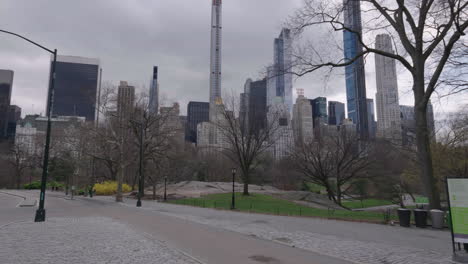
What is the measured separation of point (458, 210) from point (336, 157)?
29993 mm

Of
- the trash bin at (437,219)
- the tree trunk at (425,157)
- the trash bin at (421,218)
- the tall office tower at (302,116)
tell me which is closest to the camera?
the trash bin at (437,219)

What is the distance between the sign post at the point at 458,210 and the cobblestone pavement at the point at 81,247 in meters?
6.75

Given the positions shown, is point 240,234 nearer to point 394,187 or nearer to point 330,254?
point 330,254

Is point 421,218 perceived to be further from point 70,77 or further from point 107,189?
point 70,77

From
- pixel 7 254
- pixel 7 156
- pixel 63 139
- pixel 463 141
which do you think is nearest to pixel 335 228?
pixel 7 254

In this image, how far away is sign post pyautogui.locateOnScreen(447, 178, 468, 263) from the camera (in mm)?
7690

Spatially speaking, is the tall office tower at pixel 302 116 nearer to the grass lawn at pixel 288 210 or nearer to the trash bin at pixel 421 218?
the grass lawn at pixel 288 210

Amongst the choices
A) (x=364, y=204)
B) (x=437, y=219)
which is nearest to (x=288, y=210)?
(x=437, y=219)

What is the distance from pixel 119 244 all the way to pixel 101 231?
124 inches

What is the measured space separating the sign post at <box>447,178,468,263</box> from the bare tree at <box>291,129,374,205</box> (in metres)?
29.2

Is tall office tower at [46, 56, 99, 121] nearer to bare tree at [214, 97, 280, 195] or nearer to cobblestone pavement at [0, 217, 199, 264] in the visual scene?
bare tree at [214, 97, 280, 195]

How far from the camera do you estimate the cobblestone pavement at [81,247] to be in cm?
750

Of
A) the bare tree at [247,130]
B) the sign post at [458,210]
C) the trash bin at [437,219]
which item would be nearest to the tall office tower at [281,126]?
the bare tree at [247,130]

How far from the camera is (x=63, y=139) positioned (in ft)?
159
